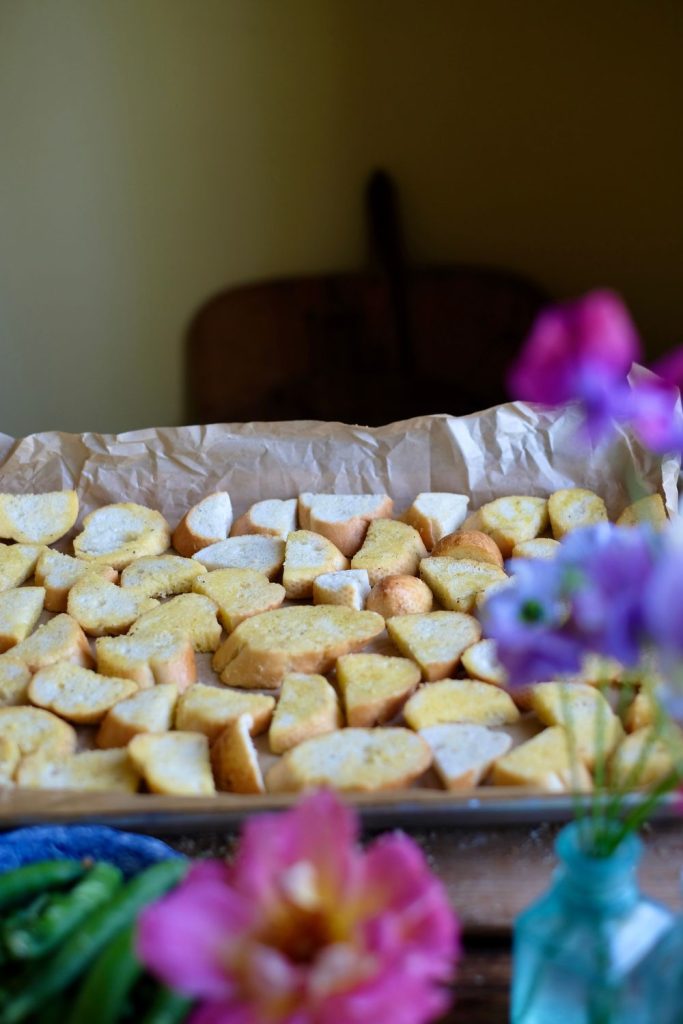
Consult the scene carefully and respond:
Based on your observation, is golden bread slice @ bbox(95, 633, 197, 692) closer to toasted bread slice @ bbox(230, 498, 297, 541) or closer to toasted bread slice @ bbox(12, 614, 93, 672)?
toasted bread slice @ bbox(12, 614, 93, 672)

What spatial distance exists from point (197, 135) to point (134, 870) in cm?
271

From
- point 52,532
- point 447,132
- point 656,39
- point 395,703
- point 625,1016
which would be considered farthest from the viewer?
point 447,132

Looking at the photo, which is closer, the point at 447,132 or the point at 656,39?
the point at 656,39

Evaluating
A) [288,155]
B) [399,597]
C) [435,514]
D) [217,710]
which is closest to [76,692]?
[217,710]

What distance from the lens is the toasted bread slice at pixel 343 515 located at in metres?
2.22

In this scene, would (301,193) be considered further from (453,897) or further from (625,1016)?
(625,1016)

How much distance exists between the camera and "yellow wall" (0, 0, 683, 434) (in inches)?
128

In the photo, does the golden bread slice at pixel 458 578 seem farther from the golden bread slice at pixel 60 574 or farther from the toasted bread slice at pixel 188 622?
the golden bread slice at pixel 60 574

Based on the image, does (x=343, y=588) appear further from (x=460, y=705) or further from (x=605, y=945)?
(x=605, y=945)

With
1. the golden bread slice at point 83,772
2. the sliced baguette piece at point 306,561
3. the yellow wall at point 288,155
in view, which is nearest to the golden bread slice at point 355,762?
the golden bread slice at point 83,772

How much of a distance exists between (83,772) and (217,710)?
218 mm

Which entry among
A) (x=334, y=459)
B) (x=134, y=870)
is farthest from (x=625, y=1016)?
(x=334, y=459)

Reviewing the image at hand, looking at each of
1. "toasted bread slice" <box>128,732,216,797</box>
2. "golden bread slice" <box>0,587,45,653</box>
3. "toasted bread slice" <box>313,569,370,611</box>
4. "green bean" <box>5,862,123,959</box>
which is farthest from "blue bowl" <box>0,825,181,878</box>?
"toasted bread slice" <box>313,569,370,611</box>

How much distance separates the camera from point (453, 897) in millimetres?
1285
